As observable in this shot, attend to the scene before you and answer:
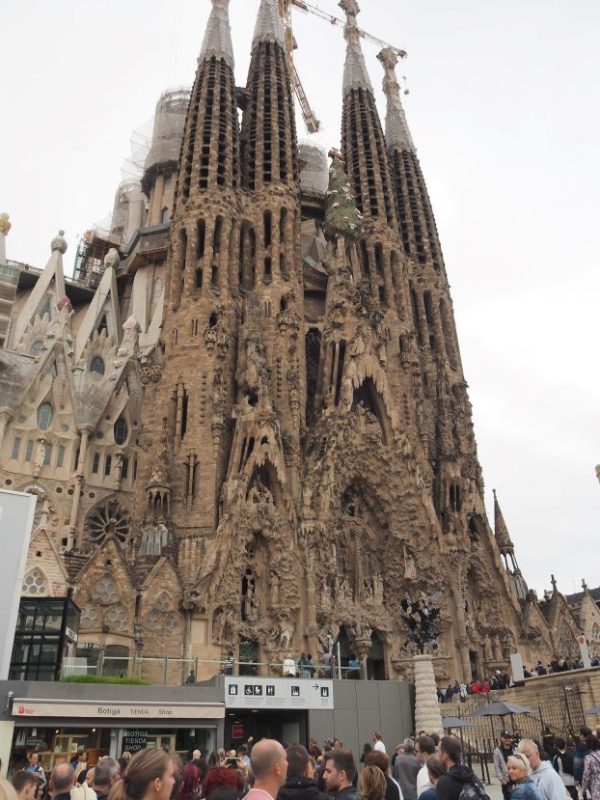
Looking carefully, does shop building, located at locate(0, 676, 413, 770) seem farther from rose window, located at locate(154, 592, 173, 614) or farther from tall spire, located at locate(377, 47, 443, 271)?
tall spire, located at locate(377, 47, 443, 271)

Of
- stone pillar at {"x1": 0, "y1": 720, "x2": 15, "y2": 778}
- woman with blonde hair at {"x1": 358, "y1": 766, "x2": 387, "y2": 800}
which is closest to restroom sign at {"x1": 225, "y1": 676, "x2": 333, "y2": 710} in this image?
stone pillar at {"x1": 0, "y1": 720, "x2": 15, "y2": 778}

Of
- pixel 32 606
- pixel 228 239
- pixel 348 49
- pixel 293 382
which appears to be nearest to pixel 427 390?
pixel 293 382

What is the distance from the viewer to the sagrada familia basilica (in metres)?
29.0

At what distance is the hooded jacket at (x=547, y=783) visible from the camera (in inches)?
221

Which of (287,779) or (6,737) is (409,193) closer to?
(6,737)

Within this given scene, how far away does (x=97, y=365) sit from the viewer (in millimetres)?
45406

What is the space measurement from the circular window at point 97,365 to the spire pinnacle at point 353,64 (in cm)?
3000

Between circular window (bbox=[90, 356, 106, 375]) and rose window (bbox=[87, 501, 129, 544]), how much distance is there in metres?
11.8

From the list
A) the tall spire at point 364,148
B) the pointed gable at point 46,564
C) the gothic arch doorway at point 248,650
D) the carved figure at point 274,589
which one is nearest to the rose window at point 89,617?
the pointed gable at point 46,564

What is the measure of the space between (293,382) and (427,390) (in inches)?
458

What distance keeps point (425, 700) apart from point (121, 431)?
23645 millimetres

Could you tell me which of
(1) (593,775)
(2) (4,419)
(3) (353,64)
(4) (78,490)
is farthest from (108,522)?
(3) (353,64)

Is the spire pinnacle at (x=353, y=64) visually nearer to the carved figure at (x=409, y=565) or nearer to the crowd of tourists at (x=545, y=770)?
the carved figure at (x=409, y=565)

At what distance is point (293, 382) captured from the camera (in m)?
35.4
